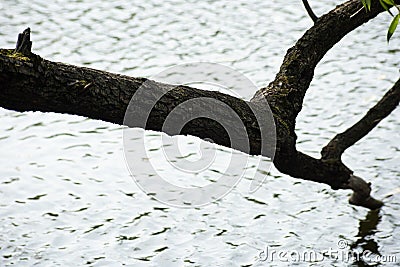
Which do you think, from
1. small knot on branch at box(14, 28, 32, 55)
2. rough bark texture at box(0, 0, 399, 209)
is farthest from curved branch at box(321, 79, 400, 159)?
small knot on branch at box(14, 28, 32, 55)

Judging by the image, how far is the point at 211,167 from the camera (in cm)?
272

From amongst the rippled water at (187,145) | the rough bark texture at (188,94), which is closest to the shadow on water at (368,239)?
the rippled water at (187,145)

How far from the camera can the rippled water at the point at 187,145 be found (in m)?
2.22

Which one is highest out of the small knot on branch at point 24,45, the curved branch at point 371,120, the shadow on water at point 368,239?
the small knot on branch at point 24,45

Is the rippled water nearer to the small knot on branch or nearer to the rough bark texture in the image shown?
the rough bark texture

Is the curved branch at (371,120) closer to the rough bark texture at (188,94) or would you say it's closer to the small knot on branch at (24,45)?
the rough bark texture at (188,94)

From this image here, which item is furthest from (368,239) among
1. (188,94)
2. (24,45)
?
(24,45)

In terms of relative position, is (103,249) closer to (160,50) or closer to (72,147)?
(72,147)

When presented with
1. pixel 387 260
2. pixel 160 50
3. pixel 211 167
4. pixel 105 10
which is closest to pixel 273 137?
pixel 387 260

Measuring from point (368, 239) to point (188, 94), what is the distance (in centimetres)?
116

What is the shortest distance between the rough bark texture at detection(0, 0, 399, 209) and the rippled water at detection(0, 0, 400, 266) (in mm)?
415

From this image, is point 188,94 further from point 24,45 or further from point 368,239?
point 368,239

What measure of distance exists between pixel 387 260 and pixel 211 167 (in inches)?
31.6

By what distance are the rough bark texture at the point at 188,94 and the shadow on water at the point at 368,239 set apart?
0.31m
